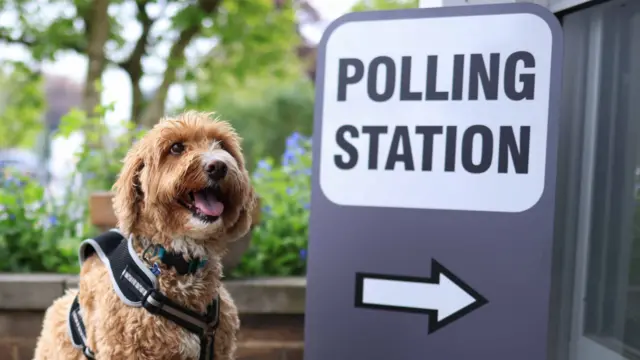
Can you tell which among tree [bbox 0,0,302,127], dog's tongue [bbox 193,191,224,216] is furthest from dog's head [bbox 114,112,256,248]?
tree [bbox 0,0,302,127]

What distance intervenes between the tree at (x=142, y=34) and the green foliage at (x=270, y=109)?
6.93 m

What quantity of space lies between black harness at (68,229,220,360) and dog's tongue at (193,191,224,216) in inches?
9.1

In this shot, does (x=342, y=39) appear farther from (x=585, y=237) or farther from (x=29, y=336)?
(x=29, y=336)

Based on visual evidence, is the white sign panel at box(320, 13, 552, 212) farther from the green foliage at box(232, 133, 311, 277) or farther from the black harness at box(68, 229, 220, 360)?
the green foliage at box(232, 133, 311, 277)

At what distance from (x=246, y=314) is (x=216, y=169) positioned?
1.53 metres

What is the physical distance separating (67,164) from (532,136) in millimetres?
3302

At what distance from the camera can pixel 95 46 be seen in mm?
6582

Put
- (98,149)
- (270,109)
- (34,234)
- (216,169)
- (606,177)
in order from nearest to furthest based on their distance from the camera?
(216,169)
(606,177)
(34,234)
(98,149)
(270,109)

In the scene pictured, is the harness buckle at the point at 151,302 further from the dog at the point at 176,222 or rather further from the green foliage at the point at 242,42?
the green foliage at the point at 242,42

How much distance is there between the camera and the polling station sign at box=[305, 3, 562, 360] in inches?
80.0

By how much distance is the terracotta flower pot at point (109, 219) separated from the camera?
329 cm

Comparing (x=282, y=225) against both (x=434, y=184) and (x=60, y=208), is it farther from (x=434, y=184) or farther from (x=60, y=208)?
(x=434, y=184)

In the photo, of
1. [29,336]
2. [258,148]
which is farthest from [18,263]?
[258,148]

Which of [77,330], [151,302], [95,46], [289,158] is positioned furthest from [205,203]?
[95,46]
